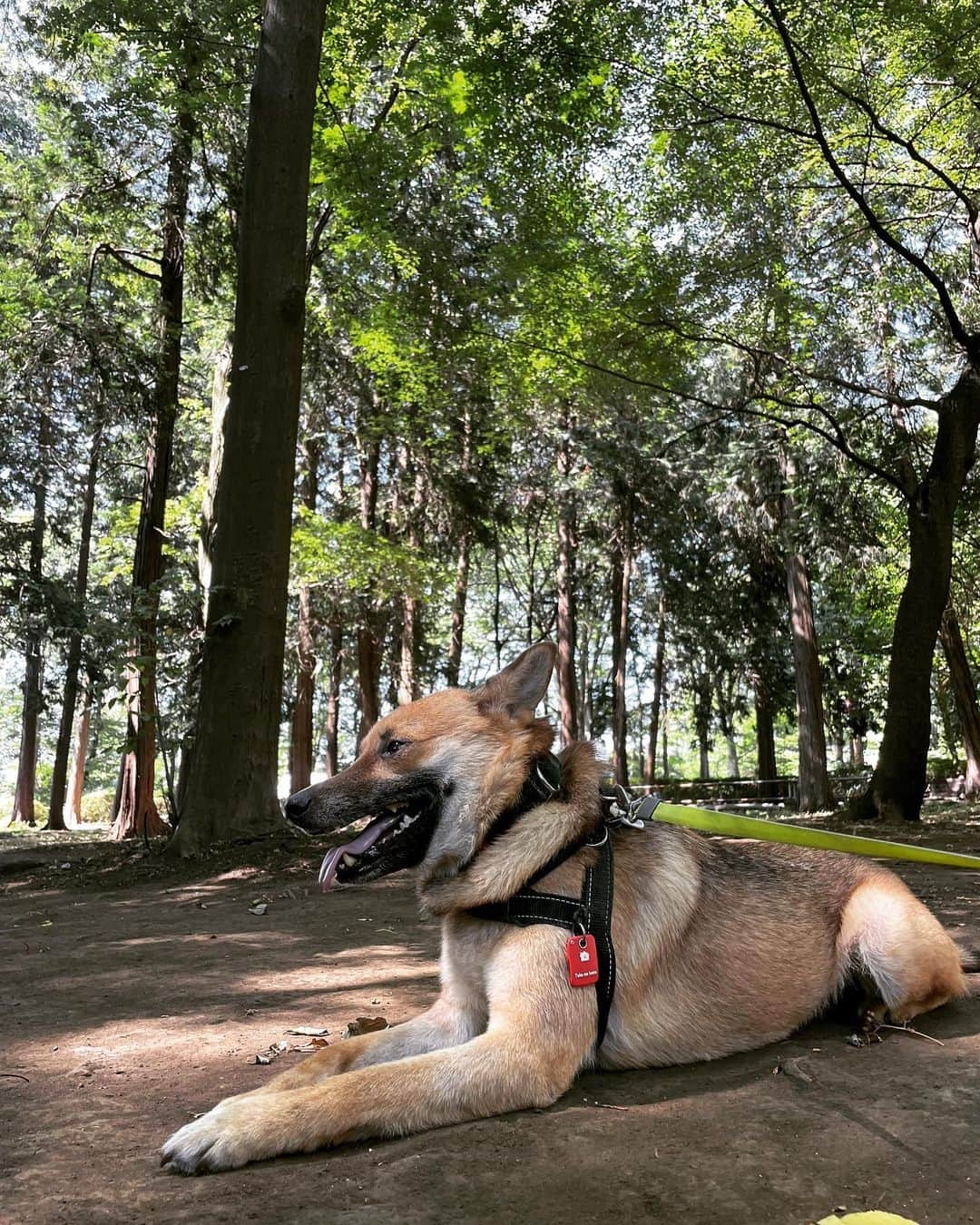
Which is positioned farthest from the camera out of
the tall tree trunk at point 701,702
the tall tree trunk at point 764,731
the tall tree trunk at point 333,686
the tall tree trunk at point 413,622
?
the tall tree trunk at point 701,702

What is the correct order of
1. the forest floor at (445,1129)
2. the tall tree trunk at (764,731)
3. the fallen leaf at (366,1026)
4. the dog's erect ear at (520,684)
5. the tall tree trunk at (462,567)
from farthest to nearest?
the tall tree trunk at (764,731)
the tall tree trunk at (462,567)
the fallen leaf at (366,1026)
the dog's erect ear at (520,684)
the forest floor at (445,1129)

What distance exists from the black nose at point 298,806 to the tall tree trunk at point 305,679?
20.0 m

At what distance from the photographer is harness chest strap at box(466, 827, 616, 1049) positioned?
288 centimetres

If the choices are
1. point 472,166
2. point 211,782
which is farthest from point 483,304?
point 211,782

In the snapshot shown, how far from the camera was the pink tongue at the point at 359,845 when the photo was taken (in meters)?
3.07

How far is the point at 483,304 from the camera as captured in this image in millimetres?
17406

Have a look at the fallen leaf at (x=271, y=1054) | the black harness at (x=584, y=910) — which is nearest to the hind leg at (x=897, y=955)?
the black harness at (x=584, y=910)

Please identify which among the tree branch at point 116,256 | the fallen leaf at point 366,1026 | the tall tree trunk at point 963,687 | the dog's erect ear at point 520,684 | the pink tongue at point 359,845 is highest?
the tree branch at point 116,256

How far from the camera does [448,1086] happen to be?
8.09 ft

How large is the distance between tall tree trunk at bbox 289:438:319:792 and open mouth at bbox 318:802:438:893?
2001 centimetres

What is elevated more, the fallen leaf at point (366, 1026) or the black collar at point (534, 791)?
the black collar at point (534, 791)

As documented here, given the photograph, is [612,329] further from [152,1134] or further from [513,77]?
[152,1134]

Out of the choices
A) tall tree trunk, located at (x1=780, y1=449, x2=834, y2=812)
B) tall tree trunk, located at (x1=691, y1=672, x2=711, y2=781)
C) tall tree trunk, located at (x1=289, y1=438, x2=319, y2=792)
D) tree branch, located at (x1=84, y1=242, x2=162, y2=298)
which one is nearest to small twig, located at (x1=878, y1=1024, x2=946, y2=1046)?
tree branch, located at (x1=84, y1=242, x2=162, y2=298)

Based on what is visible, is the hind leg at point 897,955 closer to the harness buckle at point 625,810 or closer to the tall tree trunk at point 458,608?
the harness buckle at point 625,810
